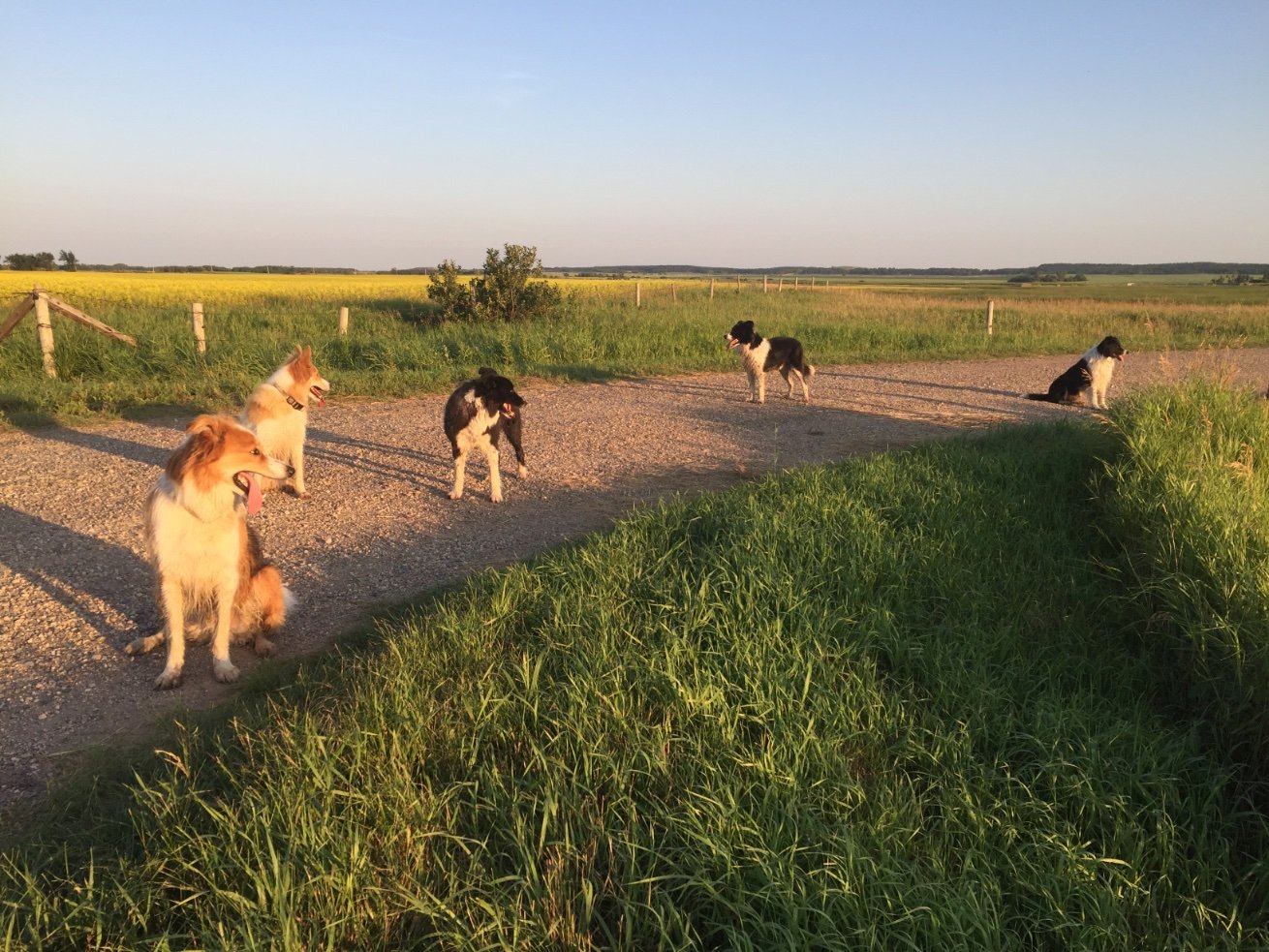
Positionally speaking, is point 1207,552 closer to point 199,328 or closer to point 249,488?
point 249,488

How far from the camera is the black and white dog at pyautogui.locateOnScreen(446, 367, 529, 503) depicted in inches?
288

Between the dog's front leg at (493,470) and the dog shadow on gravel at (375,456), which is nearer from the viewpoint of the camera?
the dog's front leg at (493,470)

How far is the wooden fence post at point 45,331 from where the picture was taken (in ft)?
38.1

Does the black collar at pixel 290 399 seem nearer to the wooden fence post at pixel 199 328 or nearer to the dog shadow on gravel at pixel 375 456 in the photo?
the dog shadow on gravel at pixel 375 456

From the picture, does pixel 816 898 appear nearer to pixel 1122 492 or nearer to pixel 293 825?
pixel 293 825

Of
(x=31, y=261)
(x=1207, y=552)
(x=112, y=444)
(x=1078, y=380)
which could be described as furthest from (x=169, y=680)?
(x=31, y=261)

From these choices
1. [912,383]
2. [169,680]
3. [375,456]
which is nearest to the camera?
[169,680]

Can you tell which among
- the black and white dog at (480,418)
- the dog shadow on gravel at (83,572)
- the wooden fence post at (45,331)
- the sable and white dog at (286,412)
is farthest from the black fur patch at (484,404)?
the wooden fence post at (45,331)

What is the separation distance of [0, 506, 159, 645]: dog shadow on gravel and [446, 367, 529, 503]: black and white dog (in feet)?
9.07

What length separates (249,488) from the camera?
4258mm

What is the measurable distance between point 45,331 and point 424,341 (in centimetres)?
606

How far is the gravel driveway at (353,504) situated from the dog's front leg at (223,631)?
0.08m

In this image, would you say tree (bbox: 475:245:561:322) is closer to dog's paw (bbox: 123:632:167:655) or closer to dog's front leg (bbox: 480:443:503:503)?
dog's front leg (bbox: 480:443:503:503)

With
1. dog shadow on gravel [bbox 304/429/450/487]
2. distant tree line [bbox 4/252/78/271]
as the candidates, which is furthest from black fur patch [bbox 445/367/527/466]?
distant tree line [bbox 4/252/78/271]
